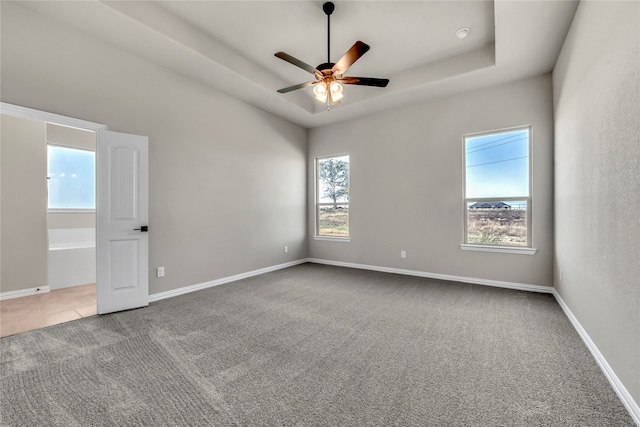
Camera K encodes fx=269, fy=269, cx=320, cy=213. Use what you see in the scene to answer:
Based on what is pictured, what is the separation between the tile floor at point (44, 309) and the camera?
2.71 m

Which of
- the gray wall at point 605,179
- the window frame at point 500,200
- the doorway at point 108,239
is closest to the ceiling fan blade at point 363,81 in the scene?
the gray wall at point 605,179

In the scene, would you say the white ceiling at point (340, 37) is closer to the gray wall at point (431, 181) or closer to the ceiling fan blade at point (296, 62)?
the gray wall at point (431, 181)

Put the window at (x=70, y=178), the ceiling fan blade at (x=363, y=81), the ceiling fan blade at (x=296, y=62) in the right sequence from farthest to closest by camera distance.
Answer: the window at (x=70, y=178)
the ceiling fan blade at (x=363, y=81)
the ceiling fan blade at (x=296, y=62)

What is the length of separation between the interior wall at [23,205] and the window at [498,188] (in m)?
6.21

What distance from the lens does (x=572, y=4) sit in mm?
2459

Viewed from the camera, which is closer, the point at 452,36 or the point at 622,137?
the point at 622,137

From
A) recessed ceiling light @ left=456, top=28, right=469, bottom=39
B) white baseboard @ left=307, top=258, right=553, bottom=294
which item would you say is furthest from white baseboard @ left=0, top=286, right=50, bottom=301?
recessed ceiling light @ left=456, top=28, right=469, bottom=39

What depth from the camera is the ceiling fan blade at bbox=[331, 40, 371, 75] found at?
2444mm

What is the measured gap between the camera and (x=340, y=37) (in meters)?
3.34

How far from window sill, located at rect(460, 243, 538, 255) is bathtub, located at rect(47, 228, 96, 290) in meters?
5.93

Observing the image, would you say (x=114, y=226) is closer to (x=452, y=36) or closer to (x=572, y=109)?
(x=452, y=36)

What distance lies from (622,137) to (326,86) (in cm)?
240

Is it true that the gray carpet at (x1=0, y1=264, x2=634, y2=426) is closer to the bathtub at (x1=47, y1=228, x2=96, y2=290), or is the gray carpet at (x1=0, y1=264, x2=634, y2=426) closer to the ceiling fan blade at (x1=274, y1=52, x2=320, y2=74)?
the bathtub at (x1=47, y1=228, x2=96, y2=290)

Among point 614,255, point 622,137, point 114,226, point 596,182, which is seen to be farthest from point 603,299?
point 114,226
